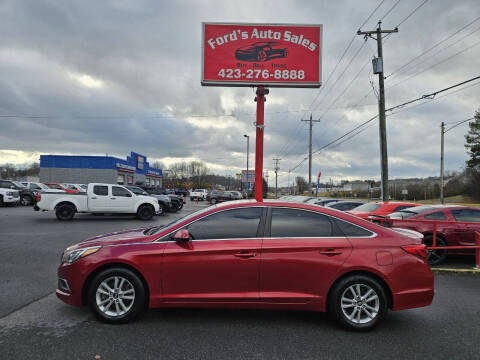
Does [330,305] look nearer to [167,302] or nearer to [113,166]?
[167,302]

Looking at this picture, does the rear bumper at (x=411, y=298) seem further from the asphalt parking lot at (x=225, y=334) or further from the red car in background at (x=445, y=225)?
the red car in background at (x=445, y=225)

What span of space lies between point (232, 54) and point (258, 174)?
4548mm

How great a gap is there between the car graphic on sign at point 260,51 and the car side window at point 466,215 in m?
7.69

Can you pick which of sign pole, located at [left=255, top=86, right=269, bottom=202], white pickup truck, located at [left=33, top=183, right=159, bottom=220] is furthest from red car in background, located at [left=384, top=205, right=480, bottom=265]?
white pickup truck, located at [left=33, top=183, right=159, bottom=220]

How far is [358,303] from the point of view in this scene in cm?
374

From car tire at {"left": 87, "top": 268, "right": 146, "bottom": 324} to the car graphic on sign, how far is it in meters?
9.67

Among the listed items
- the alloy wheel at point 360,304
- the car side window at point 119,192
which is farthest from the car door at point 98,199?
the alloy wheel at point 360,304

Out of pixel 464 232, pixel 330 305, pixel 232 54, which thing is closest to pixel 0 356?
pixel 330 305

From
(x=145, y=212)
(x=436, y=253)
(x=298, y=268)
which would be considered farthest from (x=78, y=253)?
(x=145, y=212)

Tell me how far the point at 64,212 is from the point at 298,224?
1427 cm

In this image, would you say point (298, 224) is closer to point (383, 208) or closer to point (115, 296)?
point (115, 296)

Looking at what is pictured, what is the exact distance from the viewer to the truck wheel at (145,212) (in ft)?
53.5

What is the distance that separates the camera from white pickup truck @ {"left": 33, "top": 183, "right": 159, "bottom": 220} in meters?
14.7

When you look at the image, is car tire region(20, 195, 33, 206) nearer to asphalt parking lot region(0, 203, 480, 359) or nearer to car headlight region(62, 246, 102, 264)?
asphalt parking lot region(0, 203, 480, 359)
